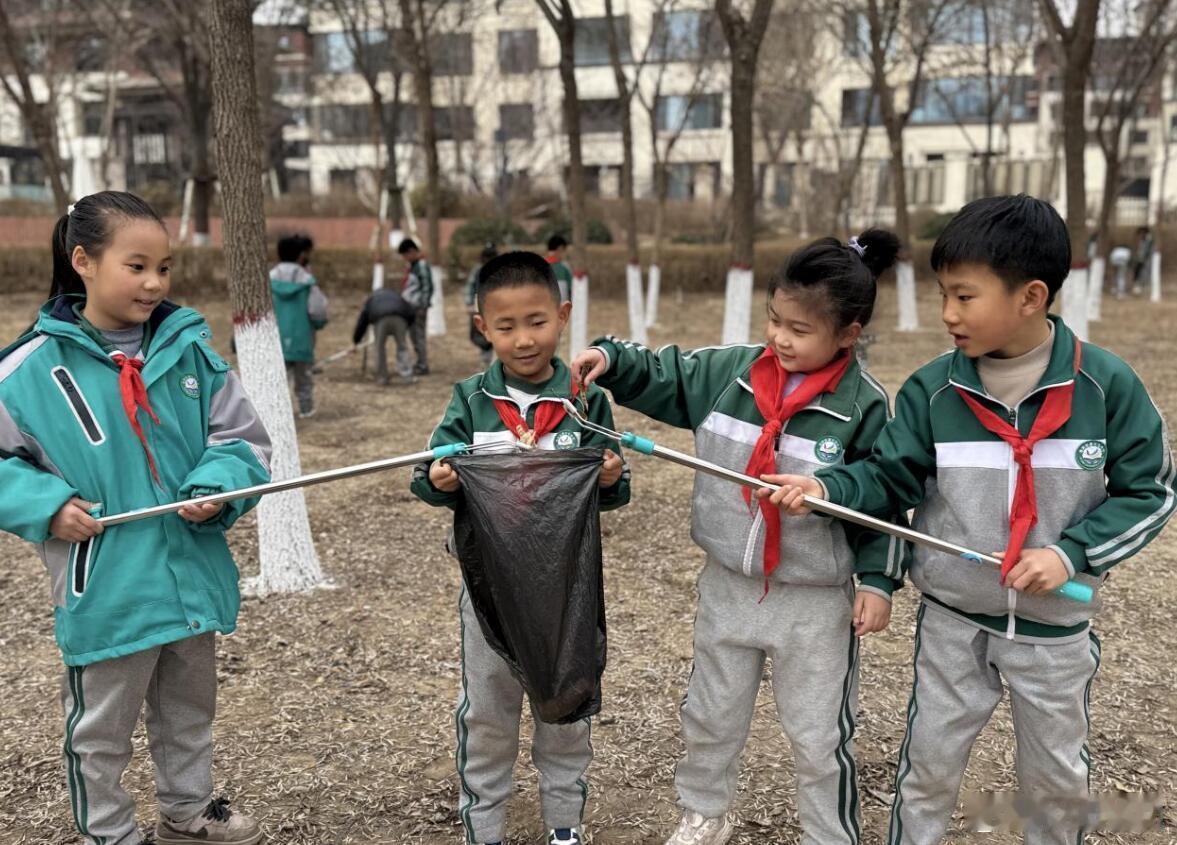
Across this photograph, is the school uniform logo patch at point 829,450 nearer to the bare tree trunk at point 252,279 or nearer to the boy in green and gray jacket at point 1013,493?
the boy in green and gray jacket at point 1013,493

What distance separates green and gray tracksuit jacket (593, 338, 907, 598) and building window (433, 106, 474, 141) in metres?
24.5

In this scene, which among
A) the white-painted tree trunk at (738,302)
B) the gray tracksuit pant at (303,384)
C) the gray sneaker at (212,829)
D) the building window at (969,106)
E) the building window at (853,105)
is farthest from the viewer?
the building window at (969,106)

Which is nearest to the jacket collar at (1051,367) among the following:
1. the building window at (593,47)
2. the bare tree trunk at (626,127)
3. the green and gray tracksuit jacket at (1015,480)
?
the green and gray tracksuit jacket at (1015,480)

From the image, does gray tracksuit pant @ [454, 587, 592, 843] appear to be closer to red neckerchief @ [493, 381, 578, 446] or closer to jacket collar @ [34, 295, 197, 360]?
red neckerchief @ [493, 381, 578, 446]

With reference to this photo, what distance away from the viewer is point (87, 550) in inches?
91.5

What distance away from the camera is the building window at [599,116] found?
34438 mm

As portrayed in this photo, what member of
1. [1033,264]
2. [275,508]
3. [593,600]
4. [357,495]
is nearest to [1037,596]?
[1033,264]

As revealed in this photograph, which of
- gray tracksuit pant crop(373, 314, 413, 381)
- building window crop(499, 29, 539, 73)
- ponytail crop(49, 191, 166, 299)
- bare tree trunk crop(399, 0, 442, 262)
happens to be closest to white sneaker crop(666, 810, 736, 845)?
ponytail crop(49, 191, 166, 299)

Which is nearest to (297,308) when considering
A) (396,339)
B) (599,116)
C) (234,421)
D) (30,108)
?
(396,339)

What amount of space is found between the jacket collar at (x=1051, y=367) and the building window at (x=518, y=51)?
30362 millimetres

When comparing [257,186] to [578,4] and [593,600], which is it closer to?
[593,600]

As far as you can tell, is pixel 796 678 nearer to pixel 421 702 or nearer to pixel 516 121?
pixel 421 702

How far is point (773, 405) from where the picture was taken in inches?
93.8

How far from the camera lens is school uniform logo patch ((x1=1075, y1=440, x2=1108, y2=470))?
213cm
